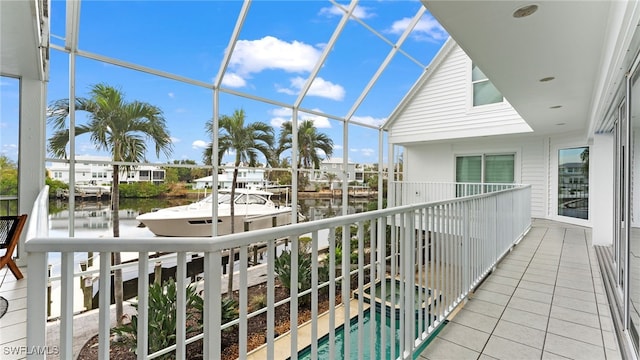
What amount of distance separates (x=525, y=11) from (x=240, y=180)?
4356 mm

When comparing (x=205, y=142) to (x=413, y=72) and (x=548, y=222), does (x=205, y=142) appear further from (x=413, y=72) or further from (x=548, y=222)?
(x=548, y=222)

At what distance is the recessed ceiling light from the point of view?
211 cm

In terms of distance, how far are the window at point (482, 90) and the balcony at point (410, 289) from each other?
3894 millimetres

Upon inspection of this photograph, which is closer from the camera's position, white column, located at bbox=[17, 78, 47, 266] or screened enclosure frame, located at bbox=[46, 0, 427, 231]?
screened enclosure frame, located at bbox=[46, 0, 427, 231]

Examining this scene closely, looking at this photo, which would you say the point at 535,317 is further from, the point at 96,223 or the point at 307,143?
the point at 307,143

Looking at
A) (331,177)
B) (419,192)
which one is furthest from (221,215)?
(419,192)

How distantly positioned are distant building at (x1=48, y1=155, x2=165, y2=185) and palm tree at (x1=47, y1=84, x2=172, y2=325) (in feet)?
0.30

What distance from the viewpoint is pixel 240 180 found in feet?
17.1

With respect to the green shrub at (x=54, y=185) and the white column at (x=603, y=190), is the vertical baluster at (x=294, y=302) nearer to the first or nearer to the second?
the green shrub at (x=54, y=185)

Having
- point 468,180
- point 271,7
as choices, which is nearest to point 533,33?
point 271,7

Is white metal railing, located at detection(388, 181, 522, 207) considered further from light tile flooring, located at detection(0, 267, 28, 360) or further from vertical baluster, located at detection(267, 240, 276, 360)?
vertical baluster, located at detection(267, 240, 276, 360)

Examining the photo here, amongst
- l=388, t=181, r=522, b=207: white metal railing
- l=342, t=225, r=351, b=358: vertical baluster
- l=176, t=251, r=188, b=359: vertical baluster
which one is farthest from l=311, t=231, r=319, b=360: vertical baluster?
l=388, t=181, r=522, b=207: white metal railing

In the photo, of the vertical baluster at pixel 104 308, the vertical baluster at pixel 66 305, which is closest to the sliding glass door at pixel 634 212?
the vertical baluster at pixel 104 308

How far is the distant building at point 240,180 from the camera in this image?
14.9ft
